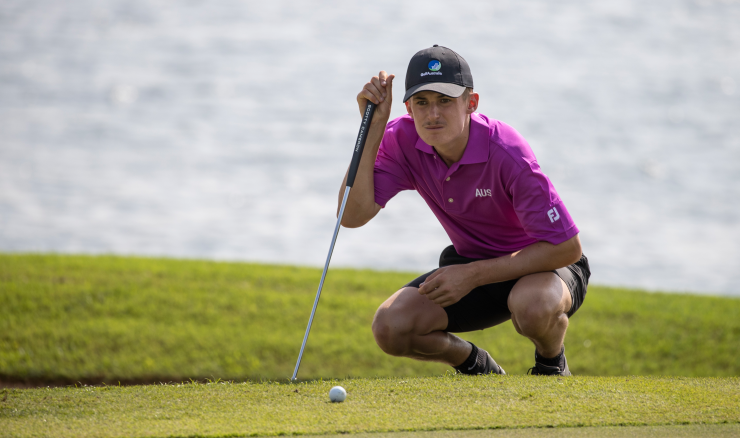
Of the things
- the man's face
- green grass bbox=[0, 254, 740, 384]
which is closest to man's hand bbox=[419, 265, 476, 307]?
the man's face

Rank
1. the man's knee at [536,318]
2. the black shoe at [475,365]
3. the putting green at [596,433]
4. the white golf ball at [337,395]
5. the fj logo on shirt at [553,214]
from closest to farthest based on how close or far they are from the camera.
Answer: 1. the putting green at [596,433]
2. the white golf ball at [337,395]
3. the fj logo on shirt at [553,214]
4. the man's knee at [536,318]
5. the black shoe at [475,365]

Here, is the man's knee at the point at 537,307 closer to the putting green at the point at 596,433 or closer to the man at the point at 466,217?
the man at the point at 466,217

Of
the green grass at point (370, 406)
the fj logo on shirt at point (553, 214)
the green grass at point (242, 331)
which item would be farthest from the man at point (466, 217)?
the green grass at point (242, 331)

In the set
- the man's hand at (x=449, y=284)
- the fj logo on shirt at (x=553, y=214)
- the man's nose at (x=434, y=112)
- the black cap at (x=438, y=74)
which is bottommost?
the man's hand at (x=449, y=284)

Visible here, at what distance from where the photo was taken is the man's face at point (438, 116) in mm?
3031

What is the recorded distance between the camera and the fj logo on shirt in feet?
9.63

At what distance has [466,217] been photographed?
3.28m

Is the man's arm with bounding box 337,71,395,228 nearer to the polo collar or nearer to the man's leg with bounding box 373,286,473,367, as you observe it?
the polo collar

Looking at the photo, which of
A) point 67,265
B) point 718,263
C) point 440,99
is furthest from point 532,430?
point 718,263

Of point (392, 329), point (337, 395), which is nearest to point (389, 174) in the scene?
point (392, 329)

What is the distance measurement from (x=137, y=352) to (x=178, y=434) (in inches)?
157

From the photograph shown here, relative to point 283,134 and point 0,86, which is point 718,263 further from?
point 0,86

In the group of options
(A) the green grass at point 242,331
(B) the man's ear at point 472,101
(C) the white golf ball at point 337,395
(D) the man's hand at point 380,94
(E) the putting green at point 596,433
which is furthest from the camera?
(A) the green grass at point 242,331

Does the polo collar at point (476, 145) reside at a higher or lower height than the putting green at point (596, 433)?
higher
